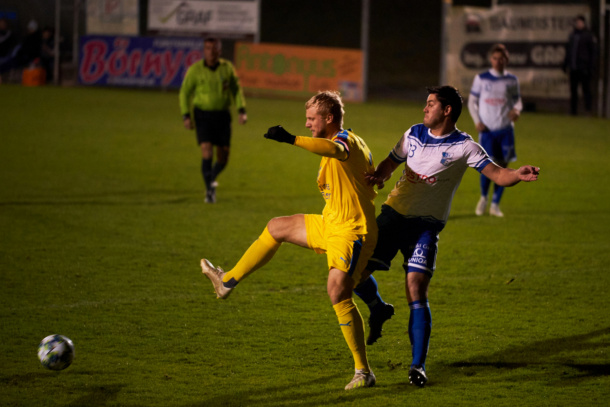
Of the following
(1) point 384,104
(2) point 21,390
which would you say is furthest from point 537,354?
(1) point 384,104

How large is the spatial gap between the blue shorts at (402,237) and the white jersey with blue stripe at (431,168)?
0.05 meters

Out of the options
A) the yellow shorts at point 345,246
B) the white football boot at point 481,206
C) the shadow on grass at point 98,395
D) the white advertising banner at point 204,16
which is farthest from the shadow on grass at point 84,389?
the white advertising banner at point 204,16

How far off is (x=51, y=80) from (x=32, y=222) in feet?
76.4

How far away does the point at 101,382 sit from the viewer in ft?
17.1

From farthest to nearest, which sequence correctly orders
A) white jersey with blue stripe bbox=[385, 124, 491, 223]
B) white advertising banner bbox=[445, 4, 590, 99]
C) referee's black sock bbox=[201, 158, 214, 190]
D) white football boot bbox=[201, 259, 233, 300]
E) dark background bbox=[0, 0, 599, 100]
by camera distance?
dark background bbox=[0, 0, 599, 100]
white advertising banner bbox=[445, 4, 590, 99]
referee's black sock bbox=[201, 158, 214, 190]
white football boot bbox=[201, 259, 233, 300]
white jersey with blue stripe bbox=[385, 124, 491, 223]

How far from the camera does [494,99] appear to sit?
449 inches

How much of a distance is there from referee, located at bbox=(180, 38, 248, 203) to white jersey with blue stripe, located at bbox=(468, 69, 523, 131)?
3.12m

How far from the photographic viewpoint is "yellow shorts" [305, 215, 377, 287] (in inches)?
201

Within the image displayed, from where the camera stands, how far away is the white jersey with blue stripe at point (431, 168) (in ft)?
17.6

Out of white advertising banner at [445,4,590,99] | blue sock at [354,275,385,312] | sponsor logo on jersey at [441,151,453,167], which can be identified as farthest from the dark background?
sponsor logo on jersey at [441,151,453,167]

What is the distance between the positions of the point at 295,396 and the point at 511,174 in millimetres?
1783

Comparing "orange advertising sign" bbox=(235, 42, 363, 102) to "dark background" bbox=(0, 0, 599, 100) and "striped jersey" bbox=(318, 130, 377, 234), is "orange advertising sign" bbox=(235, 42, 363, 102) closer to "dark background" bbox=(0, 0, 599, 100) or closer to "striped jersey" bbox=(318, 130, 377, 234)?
"dark background" bbox=(0, 0, 599, 100)

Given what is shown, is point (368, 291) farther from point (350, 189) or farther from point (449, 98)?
point (449, 98)

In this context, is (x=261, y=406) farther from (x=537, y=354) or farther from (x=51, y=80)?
(x=51, y=80)
